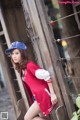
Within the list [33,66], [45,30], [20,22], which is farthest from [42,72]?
[20,22]

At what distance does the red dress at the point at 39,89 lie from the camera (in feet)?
13.8

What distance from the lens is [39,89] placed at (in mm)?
4207

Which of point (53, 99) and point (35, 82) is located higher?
point (35, 82)

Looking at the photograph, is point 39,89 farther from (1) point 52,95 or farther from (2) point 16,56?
(2) point 16,56

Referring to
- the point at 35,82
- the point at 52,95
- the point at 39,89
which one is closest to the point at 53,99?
the point at 52,95

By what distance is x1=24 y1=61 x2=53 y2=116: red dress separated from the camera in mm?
4211

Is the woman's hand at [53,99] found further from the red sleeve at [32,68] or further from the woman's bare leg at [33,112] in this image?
the red sleeve at [32,68]

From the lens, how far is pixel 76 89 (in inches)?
199

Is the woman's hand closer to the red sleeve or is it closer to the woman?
the woman

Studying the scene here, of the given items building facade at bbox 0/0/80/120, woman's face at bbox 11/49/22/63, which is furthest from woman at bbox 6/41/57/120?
building facade at bbox 0/0/80/120

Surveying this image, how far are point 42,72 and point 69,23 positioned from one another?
1.38 meters

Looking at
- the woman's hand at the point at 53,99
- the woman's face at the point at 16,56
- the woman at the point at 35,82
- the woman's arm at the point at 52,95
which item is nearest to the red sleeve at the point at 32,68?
the woman at the point at 35,82

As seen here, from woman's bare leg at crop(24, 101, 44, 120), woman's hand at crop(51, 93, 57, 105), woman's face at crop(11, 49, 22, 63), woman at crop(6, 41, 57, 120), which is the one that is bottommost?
woman's bare leg at crop(24, 101, 44, 120)

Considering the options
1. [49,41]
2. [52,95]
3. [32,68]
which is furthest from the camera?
[49,41]
